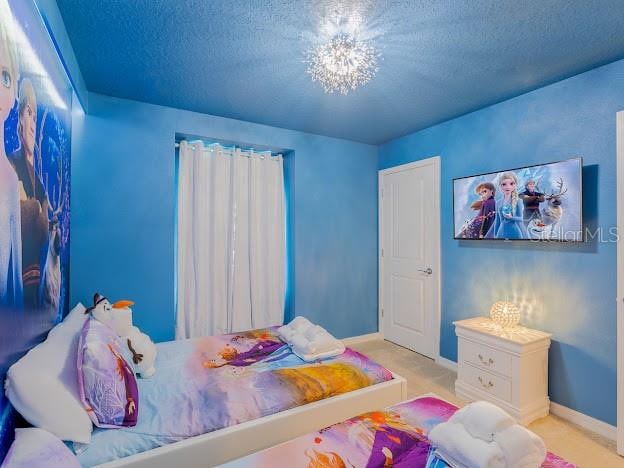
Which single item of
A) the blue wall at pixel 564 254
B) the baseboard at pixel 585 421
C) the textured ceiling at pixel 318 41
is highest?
the textured ceiling at pixel 318 41

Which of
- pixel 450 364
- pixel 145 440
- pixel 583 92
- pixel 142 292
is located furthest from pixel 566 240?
pixel 142 292

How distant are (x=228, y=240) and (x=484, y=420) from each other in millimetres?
2761

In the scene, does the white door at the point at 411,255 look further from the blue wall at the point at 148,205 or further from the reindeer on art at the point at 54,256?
the reindeer on art at the point at 54,256

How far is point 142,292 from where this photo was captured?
2.84 metres

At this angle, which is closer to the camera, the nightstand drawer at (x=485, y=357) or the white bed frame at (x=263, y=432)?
the white bed frame at (x=263, y=432)

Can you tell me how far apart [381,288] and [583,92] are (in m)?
2.72

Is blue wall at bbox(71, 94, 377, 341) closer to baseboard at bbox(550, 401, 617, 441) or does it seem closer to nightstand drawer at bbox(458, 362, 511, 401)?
nightstand drawer at bbox(458, 362, 511, 401)

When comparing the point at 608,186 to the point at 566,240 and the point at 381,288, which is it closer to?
the point at 566,240

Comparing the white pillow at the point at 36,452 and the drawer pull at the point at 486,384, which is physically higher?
the white pillow at the point at 36,452

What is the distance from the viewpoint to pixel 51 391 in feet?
3.98

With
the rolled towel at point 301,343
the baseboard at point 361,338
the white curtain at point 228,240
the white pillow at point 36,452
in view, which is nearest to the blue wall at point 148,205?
the white curtain at point 228,240

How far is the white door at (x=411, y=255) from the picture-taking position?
3.45 meters

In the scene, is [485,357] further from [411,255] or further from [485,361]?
[411,255]

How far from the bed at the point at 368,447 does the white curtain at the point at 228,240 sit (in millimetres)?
1963
